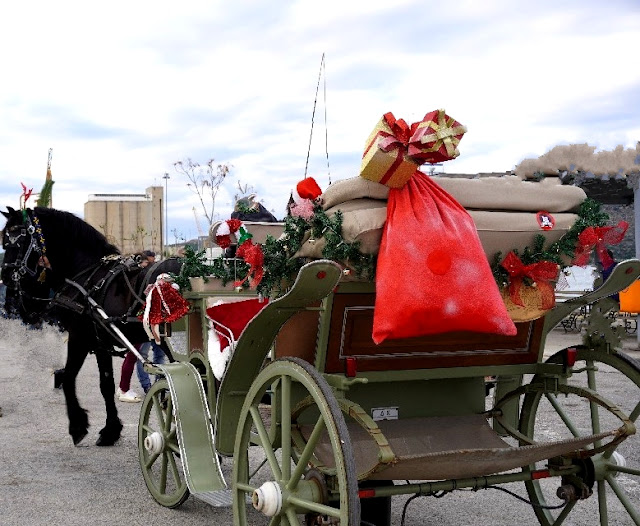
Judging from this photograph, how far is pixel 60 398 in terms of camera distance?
375 inches

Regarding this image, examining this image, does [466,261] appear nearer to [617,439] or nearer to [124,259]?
[617,439]

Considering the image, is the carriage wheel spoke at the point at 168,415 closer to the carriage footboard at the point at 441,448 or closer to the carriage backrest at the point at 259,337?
the carriage backrest at the point at 259,337

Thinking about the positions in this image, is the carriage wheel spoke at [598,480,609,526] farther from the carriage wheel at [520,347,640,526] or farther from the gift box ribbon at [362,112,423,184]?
the gift box ribbon at [362,112,423,184]

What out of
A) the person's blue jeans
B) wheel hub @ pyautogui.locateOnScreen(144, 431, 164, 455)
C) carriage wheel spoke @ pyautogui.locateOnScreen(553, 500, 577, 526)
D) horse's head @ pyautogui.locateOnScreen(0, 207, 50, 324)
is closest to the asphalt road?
the person's blue jeans

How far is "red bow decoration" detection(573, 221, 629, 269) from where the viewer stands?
3438mm

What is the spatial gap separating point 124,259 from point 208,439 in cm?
292

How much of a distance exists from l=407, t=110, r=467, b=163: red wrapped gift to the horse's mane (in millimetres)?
4627

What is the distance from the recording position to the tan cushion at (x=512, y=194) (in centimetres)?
342

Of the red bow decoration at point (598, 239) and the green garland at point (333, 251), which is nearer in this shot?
the green garland at point (333, 251)

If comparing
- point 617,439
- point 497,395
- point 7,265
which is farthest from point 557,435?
point 7,265

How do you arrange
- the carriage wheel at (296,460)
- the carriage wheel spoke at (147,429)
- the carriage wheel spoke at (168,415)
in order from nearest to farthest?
the carriage wheel at (296,460) < the carriage wheel spoke at (168,415) < the carriage wheel spoke at (147,429)

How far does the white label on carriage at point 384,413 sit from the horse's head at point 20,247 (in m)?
4.11

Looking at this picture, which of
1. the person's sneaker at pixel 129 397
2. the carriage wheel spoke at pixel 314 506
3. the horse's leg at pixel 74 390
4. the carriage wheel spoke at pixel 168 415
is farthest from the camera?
the person's sneaker at pixel 129 397

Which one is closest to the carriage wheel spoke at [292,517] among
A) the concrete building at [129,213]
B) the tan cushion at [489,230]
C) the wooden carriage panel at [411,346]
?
the wooden carriage panel at [411,346]
